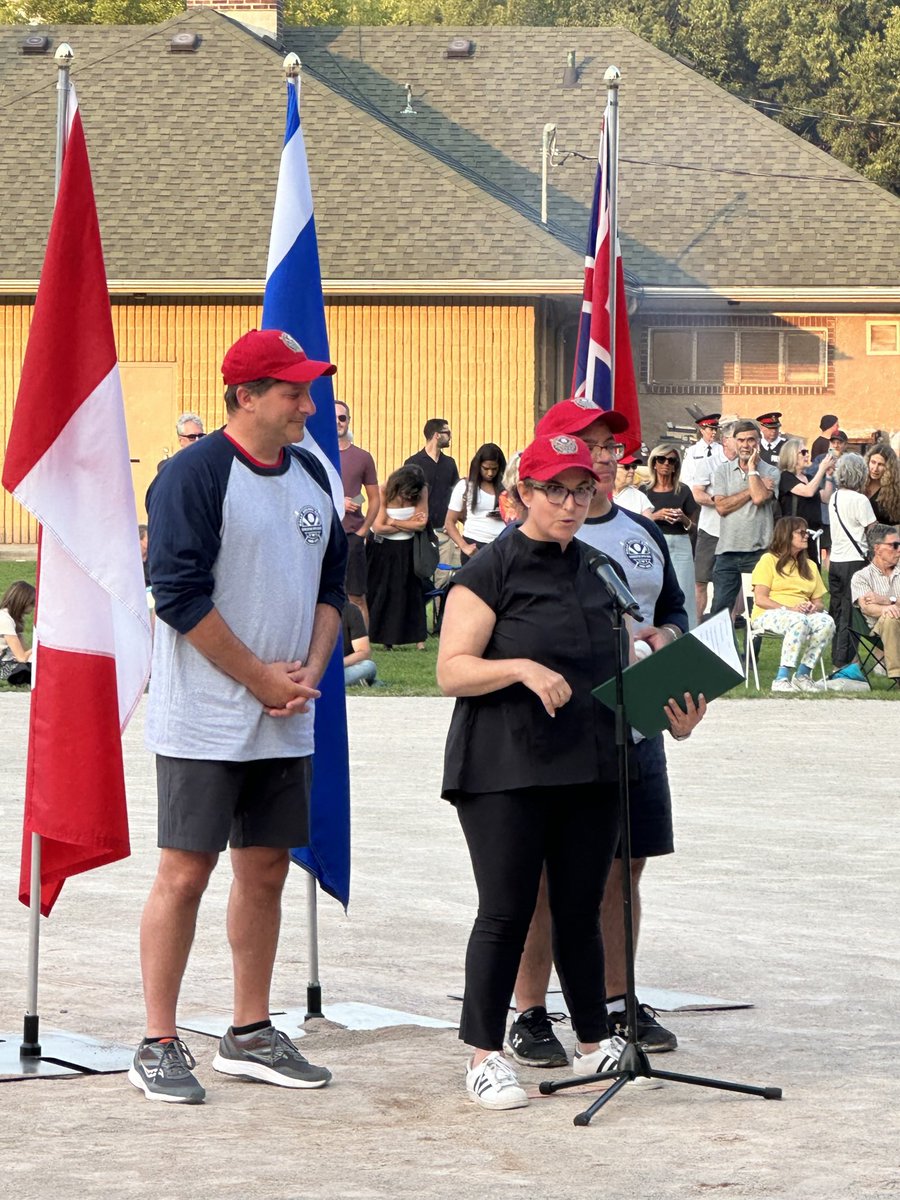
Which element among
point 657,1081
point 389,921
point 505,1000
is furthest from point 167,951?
point 389,921

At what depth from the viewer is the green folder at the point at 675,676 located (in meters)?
5.95

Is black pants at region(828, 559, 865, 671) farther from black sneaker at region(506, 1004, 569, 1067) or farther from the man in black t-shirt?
black sneaker at region(506, 1004, 569, 1067)

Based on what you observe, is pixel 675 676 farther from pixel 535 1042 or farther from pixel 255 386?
pixel 255 386

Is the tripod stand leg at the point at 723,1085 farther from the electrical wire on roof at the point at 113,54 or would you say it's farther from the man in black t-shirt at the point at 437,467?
the electrical wire on roof at the point at 113,54

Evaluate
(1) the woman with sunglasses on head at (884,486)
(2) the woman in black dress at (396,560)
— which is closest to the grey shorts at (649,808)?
(1) the woman with sunglasses on head at (884,486)

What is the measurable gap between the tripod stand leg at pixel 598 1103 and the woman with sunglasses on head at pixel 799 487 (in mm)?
14711

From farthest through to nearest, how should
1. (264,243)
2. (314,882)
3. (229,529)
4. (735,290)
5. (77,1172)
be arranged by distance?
(735,290), (264,243), (314,882), (229,529), (77,1172)

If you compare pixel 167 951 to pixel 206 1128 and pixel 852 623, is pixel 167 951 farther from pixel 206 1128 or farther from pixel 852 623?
pixel 852 623

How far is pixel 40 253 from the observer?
3303 cm

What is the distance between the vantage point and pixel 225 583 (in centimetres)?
618

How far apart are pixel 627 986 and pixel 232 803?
4.03 ft

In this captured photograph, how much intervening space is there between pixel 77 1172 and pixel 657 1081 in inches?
71.2

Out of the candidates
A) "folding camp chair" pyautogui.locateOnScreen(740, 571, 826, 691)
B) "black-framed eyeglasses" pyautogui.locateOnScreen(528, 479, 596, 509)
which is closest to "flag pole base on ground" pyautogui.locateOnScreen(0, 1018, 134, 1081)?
"black-framed eyeglasses" pyautogui.locateOnScreen(528, 479, 596, 509)

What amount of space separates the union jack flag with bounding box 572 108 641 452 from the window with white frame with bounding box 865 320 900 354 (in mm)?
27559
